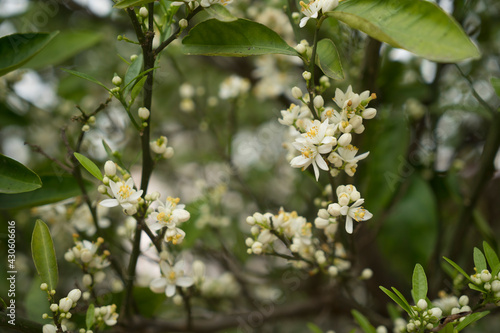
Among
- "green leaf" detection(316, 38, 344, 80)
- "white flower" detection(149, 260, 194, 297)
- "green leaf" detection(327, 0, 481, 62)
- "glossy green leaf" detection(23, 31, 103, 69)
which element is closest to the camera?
"green leaf" detection(327, 0, 481, 62)

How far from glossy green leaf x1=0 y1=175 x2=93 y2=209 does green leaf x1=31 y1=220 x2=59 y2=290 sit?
13 cm

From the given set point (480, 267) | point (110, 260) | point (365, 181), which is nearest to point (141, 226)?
point (110, 260)

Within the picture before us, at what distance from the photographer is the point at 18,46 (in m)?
0.67

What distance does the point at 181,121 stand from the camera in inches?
68.6

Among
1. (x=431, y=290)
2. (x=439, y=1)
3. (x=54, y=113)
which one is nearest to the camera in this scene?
(x=431, y=290)

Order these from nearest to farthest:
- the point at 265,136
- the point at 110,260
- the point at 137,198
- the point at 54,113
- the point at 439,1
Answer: the point at 137,198 → the point at 110,260 → the point at 439,1 → the point at 54,113 → the point at 265,136

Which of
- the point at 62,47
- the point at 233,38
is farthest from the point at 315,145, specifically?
the point at 62,47

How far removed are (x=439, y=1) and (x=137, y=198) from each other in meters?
0.92

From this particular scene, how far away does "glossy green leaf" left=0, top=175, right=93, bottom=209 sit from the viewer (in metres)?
0.78

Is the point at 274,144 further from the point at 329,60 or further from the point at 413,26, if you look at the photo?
the point at 413,26

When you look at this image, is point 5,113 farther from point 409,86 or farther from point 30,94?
point 409,86

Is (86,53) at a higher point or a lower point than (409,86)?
higher

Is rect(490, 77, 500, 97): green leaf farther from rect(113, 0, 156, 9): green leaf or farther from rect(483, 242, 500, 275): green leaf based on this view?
rect(113, 0, 156, 9): green leaf

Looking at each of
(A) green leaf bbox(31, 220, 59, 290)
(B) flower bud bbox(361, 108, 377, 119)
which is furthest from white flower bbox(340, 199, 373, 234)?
(A) green leaf bbox(31, 220, 59, 290)
